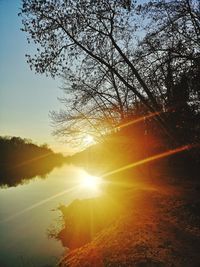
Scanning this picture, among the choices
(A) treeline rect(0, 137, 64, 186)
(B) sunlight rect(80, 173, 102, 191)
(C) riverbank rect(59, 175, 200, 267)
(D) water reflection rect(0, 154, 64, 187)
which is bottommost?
(B) sunlight rect(80, 173, 102, 191)

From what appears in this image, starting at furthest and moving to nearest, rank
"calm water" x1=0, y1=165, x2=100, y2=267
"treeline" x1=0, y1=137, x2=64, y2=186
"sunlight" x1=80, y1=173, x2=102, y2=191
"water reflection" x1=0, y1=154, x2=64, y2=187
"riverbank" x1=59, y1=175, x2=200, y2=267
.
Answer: "treeline" x1=0, y1=137, x2=64, y2=186, "water reflection" x1=0, y1=154, x2=64, y2=187, "sunlight" x1=80, y1=173, x2=102, y2=191, "calm water" x1=0, y1=165, x2=100, y2=267, "riverbank" x1=59, y1=175, x2=200, y2=267

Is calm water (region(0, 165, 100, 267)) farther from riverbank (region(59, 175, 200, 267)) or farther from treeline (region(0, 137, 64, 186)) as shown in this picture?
treeline (region(0, 137, 64, 186))

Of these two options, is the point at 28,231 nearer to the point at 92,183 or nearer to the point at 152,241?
the point at 152,241

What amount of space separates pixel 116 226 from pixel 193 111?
7602 millimetres

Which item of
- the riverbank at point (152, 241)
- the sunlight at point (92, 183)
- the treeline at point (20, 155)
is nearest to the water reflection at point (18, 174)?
the treeline at point (20, 155)

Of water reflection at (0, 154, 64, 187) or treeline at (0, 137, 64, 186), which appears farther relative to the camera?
treeline at (0, 137, 64, 186)

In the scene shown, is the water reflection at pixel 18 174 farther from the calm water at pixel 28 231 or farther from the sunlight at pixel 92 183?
the calm water at pixel 28 231

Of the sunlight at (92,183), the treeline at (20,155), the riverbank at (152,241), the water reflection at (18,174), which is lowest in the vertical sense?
the sunlight at (92,183)

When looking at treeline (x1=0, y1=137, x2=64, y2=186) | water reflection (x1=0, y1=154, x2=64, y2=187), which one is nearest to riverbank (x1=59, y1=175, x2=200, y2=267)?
water reflection (x1=0, y1=154, x2=64, y2=187)

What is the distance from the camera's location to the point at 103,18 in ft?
41.0

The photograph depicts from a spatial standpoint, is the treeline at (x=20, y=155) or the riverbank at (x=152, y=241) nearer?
the riverbank at (x=152, y=241)

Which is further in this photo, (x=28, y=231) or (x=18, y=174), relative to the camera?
(x=18, y=174)

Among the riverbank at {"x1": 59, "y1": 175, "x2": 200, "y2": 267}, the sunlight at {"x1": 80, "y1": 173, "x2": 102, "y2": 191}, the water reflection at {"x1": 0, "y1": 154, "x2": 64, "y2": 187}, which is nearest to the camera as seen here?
the riverbank at {"x1": 59, "y1": 175, "x2": 200, "y2": 267}

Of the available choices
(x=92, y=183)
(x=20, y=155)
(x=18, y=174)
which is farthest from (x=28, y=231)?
(x=20, y=155)
